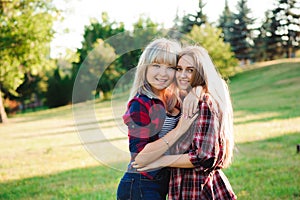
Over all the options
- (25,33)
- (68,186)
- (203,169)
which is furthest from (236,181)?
(25,33)

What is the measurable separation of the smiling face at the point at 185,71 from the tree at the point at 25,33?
68.2 ft

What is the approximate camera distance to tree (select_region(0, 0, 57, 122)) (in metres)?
22.0

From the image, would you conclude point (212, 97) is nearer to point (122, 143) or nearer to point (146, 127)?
point (146, 127)

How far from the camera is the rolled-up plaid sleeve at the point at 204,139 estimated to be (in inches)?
92.0

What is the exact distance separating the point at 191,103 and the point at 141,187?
1.98ft

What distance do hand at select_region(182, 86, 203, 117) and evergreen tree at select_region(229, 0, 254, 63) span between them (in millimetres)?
55497

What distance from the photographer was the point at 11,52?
22531 mm

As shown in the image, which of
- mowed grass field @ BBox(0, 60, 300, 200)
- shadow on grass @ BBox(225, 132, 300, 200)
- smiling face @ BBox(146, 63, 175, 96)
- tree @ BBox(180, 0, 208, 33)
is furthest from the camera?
tree @ BBox(180, 0, 208, 33)

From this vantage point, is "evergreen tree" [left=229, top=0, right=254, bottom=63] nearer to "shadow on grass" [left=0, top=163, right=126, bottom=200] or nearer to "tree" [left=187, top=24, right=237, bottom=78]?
"tree" [left=187, top=24, right=237, bottom=78]

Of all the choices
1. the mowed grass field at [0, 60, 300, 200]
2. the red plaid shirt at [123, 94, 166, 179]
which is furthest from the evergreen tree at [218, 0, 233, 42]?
the red plaid shirt at [123, 94, 166, 179]

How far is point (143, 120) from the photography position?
2.31 m

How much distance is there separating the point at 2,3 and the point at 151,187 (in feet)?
72.1

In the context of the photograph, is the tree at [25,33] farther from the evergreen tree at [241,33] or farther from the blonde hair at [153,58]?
the evergreen tree at [241,33]

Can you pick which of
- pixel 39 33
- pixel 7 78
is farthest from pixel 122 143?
pixel 7 78
